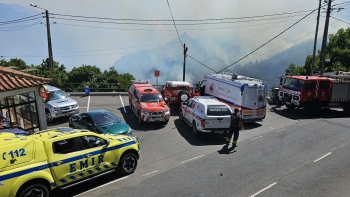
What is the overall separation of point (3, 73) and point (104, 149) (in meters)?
6.37

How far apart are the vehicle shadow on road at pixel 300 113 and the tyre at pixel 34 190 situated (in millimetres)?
15065

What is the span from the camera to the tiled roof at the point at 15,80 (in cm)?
1067

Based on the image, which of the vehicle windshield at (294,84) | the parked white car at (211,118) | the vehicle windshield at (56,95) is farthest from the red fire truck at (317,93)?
the vehicle windshield at (56,95)

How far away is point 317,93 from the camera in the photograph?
17875 mm

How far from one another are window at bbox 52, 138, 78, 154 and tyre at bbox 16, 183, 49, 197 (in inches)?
36.9

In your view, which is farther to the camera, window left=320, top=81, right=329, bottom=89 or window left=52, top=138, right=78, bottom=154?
window left=320, top=81, right=329, bottom=89

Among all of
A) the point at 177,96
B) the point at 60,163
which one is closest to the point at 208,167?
the point at 60,163

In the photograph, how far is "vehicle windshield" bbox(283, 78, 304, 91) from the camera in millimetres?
17837

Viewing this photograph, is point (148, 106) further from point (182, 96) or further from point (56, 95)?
point (56, 95)

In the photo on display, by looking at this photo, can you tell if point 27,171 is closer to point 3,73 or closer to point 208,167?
point 208,167

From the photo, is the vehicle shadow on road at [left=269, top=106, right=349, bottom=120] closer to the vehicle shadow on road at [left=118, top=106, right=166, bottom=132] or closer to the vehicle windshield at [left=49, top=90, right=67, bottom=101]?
the vehicle shadow on road at [left=118, top=106, right=166, bottom=132]

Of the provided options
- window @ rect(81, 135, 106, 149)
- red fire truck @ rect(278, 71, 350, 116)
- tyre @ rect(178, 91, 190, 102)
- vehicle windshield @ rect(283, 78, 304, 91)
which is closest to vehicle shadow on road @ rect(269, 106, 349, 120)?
red fire truck @ rect(278, 71, 350, 116)

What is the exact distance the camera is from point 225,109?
41.9ft

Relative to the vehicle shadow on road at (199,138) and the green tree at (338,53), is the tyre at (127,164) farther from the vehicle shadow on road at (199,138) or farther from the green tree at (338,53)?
the green tree at (338,53)
